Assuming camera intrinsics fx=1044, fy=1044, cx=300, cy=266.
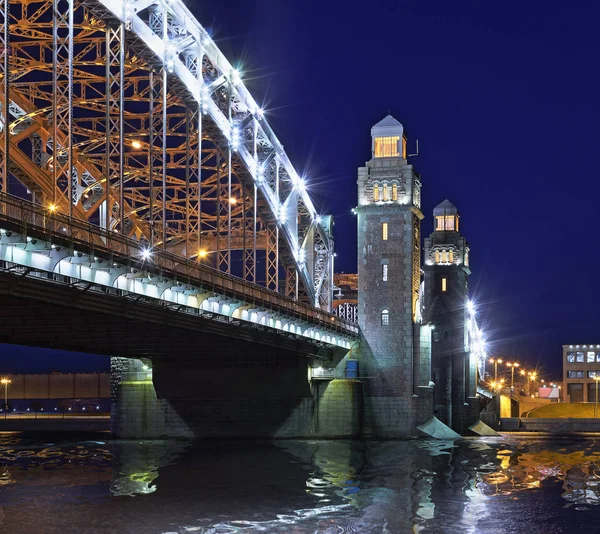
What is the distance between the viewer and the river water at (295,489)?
115ft

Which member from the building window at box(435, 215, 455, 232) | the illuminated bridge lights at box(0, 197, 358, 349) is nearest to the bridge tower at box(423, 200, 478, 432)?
the building window at box(435, 215, 455, 232)

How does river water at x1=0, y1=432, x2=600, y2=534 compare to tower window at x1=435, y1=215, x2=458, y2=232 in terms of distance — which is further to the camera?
tower window at x1=435, y1=215, x2=458, y2=232

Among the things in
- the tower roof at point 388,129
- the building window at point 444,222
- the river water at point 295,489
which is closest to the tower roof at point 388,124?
the tower roof at point 388,129

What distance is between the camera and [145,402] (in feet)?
255

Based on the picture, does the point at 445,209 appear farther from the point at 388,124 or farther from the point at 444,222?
the point at 388,124

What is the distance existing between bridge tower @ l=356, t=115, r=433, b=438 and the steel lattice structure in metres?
5.80

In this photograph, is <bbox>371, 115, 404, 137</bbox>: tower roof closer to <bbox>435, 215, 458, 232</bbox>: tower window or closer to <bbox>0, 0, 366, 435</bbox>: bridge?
<bbox>0, 0, 366, 435</bbox>: bridge

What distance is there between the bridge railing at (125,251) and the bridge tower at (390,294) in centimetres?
723

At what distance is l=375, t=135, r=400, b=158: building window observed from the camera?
83.8 metres

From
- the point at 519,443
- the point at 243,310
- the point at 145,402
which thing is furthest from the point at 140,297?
the point at 519,443

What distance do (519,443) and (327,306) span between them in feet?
69.7

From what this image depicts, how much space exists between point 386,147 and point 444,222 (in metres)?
31.3

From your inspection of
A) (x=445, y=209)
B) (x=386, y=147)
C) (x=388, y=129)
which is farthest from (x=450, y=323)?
(x=388, y=129)

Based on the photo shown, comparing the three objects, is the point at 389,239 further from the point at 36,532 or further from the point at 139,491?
the point at 36,532
